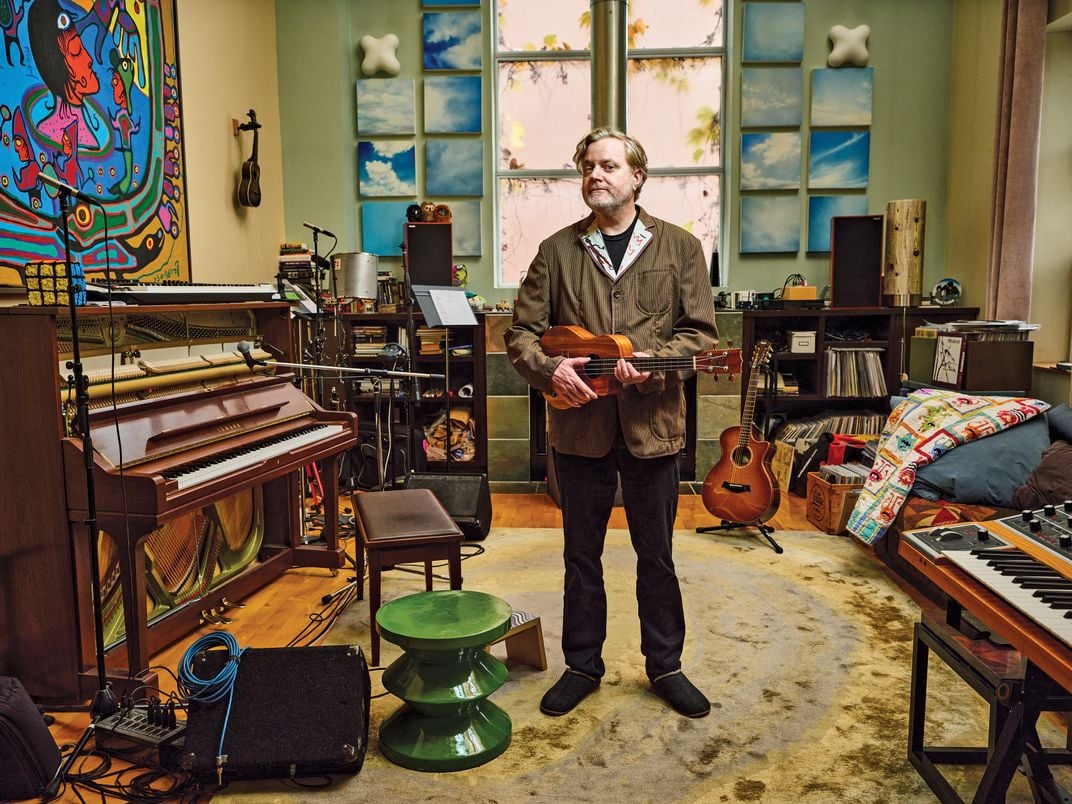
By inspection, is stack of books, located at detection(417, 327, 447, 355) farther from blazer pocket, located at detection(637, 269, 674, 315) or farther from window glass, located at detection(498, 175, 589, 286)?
blazer pocket, located at detection(637, 269, 674, 315)

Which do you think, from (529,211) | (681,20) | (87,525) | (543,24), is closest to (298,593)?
(87,525)

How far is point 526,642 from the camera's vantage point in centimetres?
265

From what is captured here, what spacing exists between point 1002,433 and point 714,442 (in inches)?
81.2

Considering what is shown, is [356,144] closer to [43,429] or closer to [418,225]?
[418,225]

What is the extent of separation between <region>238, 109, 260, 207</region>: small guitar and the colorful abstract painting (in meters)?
0.61

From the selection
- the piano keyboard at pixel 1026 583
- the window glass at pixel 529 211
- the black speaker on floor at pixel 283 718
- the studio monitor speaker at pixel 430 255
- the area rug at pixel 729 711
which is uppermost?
the window glass at pixel 529 211

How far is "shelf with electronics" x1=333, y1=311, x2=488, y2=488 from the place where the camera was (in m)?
5.11

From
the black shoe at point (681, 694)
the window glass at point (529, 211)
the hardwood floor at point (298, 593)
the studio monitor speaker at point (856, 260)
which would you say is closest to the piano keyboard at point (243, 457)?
the hardwood floor at point (298, 593)

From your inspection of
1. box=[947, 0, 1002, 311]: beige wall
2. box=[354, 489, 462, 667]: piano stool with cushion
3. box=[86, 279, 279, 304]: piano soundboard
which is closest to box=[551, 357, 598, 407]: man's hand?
box=[354, 489, 462, 667]: piano stool with cushion

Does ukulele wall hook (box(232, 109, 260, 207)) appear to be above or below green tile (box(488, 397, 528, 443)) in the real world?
above

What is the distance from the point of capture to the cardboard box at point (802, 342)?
202 inches

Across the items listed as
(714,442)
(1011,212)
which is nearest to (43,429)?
(714,442)

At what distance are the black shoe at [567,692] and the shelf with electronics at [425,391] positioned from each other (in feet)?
8.91

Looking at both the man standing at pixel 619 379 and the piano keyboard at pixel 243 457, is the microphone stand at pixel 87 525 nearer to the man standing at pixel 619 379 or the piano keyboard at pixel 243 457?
the piano keyboard at pixel 243 457
